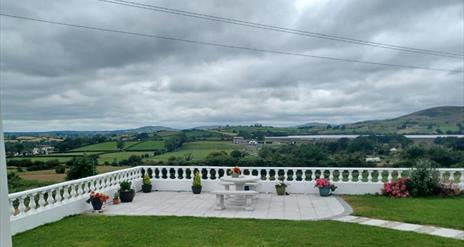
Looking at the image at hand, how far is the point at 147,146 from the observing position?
43.3 feet

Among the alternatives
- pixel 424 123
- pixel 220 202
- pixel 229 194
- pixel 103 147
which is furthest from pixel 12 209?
pixel 424 123

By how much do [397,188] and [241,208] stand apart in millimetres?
4653

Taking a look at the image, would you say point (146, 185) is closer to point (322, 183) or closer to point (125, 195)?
point (125, 195)

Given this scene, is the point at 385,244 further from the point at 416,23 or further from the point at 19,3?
the point at 416,23

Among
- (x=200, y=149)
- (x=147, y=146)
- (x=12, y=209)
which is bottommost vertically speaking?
(x=12, y=209)

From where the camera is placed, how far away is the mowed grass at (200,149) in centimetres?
1297

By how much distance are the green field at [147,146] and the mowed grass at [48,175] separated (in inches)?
62.6

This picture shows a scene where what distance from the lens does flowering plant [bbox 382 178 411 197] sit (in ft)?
32.8

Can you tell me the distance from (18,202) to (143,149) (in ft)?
20.7

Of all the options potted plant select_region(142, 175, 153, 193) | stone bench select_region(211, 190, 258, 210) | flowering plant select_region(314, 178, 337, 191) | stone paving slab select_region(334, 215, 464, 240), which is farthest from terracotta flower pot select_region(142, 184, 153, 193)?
stone paving slab select_region(334, 215, 464, 240)

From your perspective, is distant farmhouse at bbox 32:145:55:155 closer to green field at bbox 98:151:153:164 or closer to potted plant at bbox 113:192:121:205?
green field at bbox 98:151:153:164

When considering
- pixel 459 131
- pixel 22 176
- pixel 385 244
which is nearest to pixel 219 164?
pixel 22 176

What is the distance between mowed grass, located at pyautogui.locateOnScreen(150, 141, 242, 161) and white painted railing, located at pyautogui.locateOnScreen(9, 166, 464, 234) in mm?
902

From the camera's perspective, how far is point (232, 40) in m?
12.3
